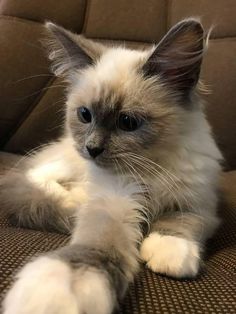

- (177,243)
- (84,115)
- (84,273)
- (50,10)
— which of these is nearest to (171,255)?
(177,243)

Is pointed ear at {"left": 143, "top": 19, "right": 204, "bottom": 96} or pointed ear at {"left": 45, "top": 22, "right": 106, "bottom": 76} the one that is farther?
pointed ear at {"left": 45, "top": 22, "right": 106, "bottom": 76}

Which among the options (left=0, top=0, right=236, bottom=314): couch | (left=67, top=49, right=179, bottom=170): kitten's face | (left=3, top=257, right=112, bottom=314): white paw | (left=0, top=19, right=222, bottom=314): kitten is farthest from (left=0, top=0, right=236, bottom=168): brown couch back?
(left=3, top=257, right=112, bottom=314): white paw

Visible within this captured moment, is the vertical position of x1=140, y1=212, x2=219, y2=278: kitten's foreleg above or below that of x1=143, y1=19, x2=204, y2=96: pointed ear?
below

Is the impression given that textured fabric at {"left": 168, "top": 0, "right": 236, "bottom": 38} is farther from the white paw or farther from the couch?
the white paw

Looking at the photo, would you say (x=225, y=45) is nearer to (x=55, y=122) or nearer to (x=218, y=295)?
(x=55, y=122)

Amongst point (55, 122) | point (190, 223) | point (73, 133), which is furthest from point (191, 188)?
point (55, 122)

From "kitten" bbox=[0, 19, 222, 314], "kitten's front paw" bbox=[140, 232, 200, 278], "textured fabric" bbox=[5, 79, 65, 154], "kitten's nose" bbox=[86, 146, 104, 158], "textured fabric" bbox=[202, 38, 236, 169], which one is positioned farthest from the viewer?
"textured fabric" bbox=[5, 79, 65, 154]

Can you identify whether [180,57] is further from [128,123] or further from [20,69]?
[20,69]
